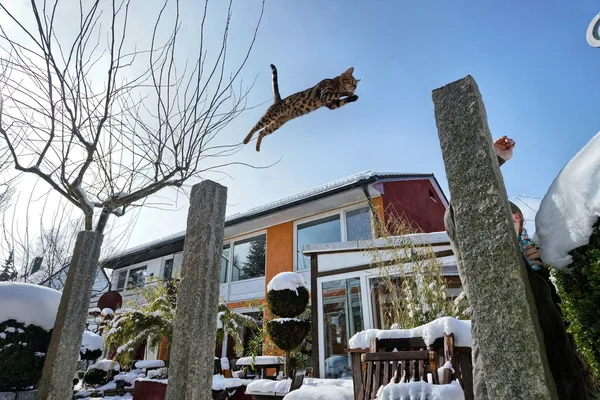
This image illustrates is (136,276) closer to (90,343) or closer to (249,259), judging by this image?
(249,259)

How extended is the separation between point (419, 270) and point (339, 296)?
3.02 meters

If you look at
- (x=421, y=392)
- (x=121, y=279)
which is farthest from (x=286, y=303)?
(x=121, y=279)

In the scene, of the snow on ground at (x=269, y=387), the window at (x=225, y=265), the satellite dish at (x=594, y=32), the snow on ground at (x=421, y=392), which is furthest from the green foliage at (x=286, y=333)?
the satellite dish at (x=594, y=32)

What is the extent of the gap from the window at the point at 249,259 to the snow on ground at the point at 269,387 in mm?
6357

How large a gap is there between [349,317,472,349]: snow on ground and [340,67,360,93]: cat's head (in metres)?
2.19

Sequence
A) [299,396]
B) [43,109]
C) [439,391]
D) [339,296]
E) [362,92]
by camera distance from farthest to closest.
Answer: [339,296] < [299,396] < [43,109] < [362,92] < [439,391]

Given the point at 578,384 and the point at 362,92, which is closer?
the point at 578,384

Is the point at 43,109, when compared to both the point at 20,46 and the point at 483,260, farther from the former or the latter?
the point at 483,260

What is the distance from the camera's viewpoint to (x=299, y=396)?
4027 mm

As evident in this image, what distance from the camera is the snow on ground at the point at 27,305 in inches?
137

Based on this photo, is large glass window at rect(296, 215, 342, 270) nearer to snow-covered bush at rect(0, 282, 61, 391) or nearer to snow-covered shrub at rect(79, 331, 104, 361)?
snow-covered shrub at rect(79, 331, 104, 361)

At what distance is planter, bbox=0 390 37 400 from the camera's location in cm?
324

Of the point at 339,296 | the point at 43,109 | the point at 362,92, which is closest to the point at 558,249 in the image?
the point at 362,92

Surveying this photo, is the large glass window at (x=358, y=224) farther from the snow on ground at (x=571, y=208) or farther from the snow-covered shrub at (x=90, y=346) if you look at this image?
the snow on ground at (x=571, y=208)
